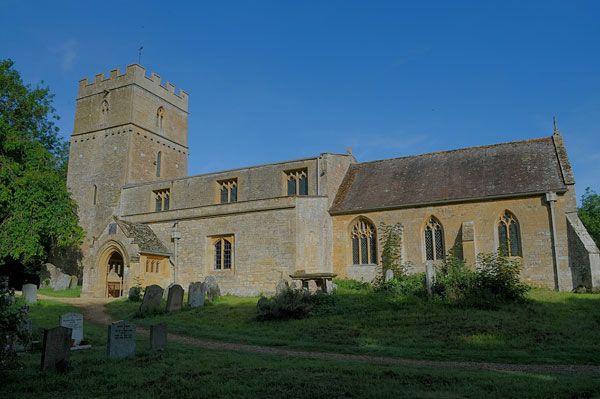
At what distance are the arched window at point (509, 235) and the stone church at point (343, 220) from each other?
0.05 meters

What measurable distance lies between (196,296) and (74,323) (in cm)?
808

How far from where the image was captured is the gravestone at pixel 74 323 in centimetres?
1302

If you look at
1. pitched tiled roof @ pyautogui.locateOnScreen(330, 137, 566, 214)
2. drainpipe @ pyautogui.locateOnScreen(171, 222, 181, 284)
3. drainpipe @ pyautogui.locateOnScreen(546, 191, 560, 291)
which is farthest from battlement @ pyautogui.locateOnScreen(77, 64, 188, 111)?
drainpipe @ pyautogui.locateOnScreen(546, 191, 560, 291)

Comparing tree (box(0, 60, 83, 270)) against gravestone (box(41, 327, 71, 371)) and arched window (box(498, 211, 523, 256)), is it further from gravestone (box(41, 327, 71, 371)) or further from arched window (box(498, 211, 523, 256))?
arched window (box(498, 211, 523, 256))

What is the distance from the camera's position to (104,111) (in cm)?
3888

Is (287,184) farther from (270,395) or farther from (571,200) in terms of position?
(270,395)

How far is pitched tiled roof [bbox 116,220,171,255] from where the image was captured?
28.1 meters

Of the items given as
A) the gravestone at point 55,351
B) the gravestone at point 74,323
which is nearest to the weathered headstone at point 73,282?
the gravestone at point 74,323

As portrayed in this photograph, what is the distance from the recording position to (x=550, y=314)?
54.4 feet

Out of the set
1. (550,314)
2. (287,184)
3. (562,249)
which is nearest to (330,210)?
(287,184)

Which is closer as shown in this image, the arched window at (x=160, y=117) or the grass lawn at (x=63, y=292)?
the grass lawn at (x=63, y=292)

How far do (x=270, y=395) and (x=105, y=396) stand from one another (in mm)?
2629

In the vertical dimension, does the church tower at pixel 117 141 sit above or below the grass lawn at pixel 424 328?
above

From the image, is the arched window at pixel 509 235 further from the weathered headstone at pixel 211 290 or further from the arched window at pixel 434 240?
the weathered headstone at pixel 211 290
